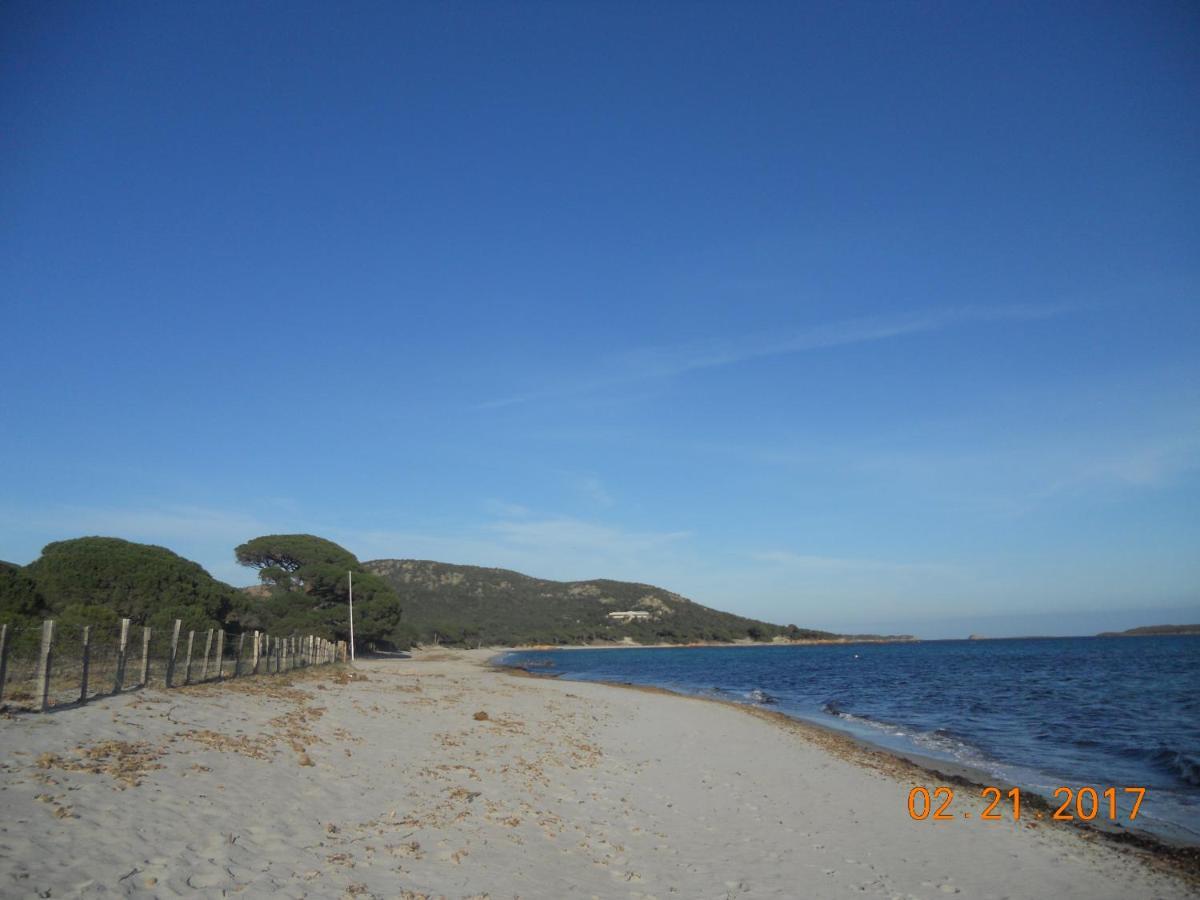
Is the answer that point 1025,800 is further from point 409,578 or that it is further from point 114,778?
point 409,578

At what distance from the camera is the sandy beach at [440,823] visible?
280 inches

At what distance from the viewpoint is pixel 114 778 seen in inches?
341

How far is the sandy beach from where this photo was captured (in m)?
7.10

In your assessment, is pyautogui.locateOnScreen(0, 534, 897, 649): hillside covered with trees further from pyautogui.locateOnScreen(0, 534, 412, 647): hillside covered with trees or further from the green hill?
the green hill

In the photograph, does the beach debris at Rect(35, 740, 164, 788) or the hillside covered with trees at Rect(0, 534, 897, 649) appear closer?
the beach debris at Rect(35, 740, 164, 788)

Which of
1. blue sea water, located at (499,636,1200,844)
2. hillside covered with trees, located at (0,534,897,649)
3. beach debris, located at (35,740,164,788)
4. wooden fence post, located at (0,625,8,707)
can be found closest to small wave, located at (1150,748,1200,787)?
blue sea water, located at (499,636,1200,844)

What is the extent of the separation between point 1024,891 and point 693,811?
488 centimetres

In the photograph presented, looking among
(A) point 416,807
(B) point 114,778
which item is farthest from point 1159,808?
(B) point 114,778

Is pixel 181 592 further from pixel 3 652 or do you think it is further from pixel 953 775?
pixel 953 775
